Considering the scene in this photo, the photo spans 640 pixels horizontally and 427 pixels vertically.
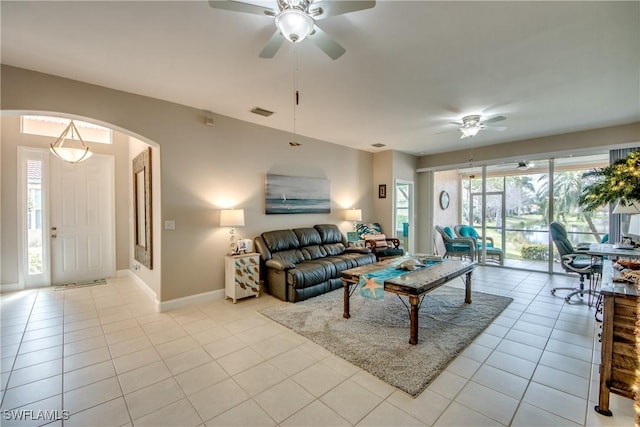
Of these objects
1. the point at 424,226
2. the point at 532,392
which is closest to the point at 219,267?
the point at 532,392

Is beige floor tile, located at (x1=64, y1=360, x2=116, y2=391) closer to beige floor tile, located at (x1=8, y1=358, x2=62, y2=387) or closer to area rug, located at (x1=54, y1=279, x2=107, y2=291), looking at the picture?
beige floor tile, located at (x1=8, y1=358, x2=62, y2=387)

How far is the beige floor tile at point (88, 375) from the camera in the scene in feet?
7.03

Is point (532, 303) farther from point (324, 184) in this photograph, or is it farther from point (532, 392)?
point (324, 184)

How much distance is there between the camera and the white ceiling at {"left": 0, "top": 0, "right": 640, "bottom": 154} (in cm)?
201

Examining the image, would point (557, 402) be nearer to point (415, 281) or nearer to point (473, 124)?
point (415, 281)

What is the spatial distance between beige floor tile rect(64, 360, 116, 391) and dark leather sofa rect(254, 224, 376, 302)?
209 centimetres

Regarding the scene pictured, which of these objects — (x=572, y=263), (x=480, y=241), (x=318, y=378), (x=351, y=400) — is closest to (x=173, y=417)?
(x=318, y=378)

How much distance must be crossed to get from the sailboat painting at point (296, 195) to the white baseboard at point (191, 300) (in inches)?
61.1

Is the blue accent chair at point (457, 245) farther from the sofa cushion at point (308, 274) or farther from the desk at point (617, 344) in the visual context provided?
the desk at point (617, 344)

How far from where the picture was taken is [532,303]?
3.87 metres

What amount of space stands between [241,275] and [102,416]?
222cm

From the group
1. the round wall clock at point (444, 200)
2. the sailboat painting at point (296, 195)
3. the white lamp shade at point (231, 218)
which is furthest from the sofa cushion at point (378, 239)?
the white lamp shade at point (231, 218)

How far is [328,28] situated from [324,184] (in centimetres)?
362

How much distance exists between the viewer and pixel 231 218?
13.0 ft
